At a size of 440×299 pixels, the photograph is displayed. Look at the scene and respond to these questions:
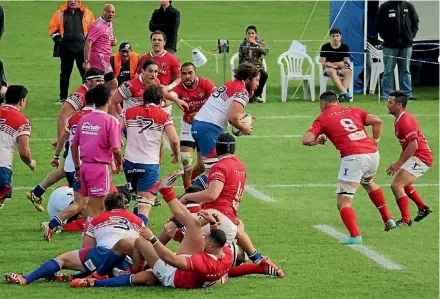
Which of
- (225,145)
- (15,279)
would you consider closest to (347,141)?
(225,145)

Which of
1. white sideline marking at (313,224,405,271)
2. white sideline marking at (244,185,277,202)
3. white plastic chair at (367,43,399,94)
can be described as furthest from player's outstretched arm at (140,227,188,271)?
white plastic chair at (367,43,399,94)

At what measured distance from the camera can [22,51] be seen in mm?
35312

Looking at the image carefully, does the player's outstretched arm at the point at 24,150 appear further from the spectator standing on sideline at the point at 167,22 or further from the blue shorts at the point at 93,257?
the spectator standing on sideline at the point at 167,22

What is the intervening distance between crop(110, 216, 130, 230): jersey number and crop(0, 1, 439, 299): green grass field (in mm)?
804

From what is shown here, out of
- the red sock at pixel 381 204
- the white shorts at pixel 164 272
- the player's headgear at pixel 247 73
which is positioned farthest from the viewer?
the red sock at pixel 381 204

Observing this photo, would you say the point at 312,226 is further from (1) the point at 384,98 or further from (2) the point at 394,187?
(1) the point at 384,98

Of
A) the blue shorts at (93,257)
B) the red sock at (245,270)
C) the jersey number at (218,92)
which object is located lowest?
the red sock at (245,270)

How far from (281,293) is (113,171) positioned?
338cm

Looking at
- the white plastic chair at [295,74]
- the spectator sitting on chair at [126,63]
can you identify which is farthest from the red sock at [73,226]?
the white plastic chair at [295,74]

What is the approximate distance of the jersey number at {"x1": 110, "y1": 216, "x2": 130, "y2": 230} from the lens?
12.8m

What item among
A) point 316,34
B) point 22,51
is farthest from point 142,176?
point 316,34

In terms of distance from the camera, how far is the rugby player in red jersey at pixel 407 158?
1656cm

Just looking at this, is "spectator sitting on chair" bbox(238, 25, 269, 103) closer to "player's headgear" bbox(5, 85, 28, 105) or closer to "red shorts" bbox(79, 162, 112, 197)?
"player's headgear" bbox(5, 85, 28, 105)

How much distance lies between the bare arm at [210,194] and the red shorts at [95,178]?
1.83 meters
